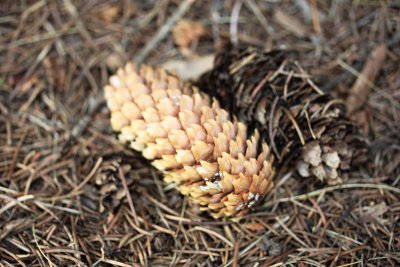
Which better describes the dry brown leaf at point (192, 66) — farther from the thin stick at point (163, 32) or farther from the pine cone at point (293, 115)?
the pine cone at point (293, 115)

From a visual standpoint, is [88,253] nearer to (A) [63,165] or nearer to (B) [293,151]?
(A) [63,165]

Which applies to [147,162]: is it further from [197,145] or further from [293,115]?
[293,115]

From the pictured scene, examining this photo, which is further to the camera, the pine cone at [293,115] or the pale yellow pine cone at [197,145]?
the pine cone at [293,115]

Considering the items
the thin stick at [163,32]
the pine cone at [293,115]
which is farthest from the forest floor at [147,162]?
the pine cone at [293,115]

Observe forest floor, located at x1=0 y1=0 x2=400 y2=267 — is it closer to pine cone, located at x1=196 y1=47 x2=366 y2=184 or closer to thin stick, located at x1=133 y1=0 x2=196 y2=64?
thin stick, located at x1=133 y1=0 x2=196 y2=64

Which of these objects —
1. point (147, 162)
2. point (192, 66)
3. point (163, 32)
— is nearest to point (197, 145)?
point (147, 162)

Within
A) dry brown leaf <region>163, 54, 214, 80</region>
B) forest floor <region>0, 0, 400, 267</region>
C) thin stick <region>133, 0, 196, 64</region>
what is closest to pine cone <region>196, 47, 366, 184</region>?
forest floor <region>0, 0, 400, 267</region>
